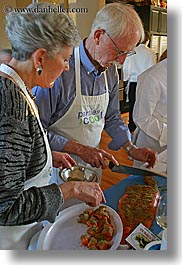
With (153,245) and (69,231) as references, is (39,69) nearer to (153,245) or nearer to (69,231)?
(69,231)

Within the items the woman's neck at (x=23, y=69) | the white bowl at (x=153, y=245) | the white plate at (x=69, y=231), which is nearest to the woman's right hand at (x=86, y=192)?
the white plate at (x=69, y=231)

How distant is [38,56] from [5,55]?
76 mm

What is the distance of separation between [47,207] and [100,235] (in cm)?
16

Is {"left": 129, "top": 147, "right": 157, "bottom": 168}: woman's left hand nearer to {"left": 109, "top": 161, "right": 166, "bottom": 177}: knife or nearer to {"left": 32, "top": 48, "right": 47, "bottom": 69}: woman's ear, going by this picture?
{"left": 109, "top": 161, "right": 166, "bottom": 177}: knife

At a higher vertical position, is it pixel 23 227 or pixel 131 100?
pixel 131 100

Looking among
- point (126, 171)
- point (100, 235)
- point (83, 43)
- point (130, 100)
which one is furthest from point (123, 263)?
point (83, 43)

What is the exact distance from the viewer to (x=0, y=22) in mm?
775

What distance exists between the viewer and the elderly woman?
75cm

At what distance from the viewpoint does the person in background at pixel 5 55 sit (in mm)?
776

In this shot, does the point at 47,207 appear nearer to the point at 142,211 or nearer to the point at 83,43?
the point at 142,211

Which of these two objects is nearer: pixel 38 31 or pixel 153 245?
pixel 38 31

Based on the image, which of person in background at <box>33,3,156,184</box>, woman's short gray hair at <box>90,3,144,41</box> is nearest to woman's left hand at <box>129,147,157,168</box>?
person in background at <box>33,3,156,184</box>

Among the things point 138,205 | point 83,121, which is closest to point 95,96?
point 83,121

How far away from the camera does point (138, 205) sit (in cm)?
86
